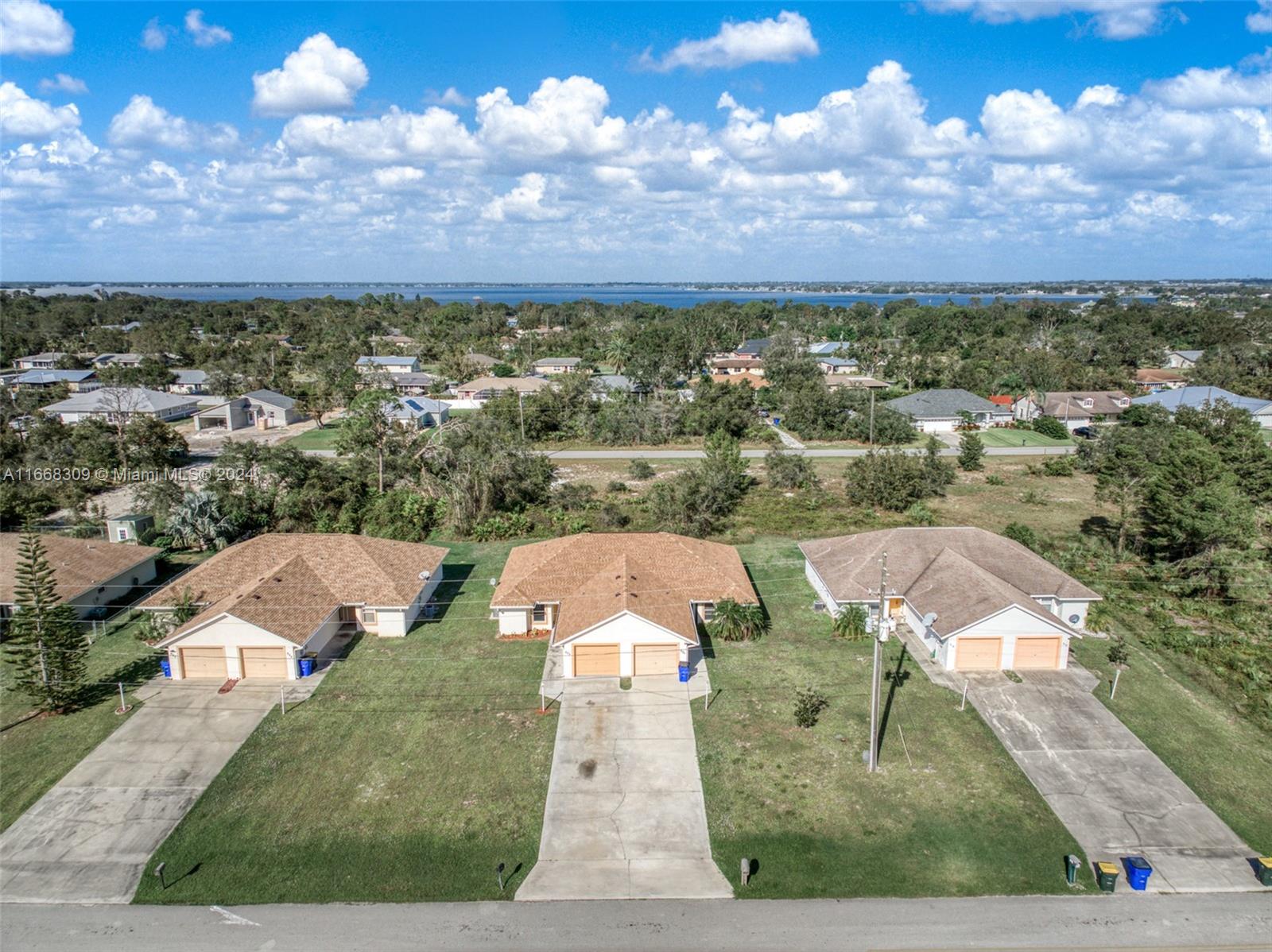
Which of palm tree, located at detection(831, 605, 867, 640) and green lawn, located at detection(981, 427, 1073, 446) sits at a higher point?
green lawn, located at detection(981, 427, 1073, 446)

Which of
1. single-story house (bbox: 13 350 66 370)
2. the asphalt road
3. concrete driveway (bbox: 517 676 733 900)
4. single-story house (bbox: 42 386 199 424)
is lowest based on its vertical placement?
the asphalt road

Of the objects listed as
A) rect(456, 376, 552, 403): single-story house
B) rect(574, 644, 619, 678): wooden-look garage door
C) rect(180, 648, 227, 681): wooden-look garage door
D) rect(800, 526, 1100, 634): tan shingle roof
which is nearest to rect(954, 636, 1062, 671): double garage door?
rect(800, 526, 1100, 634): tan shingle roof

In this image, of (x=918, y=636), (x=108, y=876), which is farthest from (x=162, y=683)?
(x=918, y=636)

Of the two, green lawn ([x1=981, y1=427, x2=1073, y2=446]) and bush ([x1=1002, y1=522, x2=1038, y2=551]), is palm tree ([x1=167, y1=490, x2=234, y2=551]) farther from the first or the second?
green lawn ([x1=981, y1=427, x2=1073, y2=446])

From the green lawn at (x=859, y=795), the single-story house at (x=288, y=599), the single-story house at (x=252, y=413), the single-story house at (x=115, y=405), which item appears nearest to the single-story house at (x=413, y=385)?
the single-story house at (x=252, y=413)

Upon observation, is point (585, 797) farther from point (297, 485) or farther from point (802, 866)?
point (297, 485)

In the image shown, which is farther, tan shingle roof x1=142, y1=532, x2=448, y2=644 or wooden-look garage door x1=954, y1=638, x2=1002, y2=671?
tan shingle roof x1=142, y1=532, x2=448, y2=644
